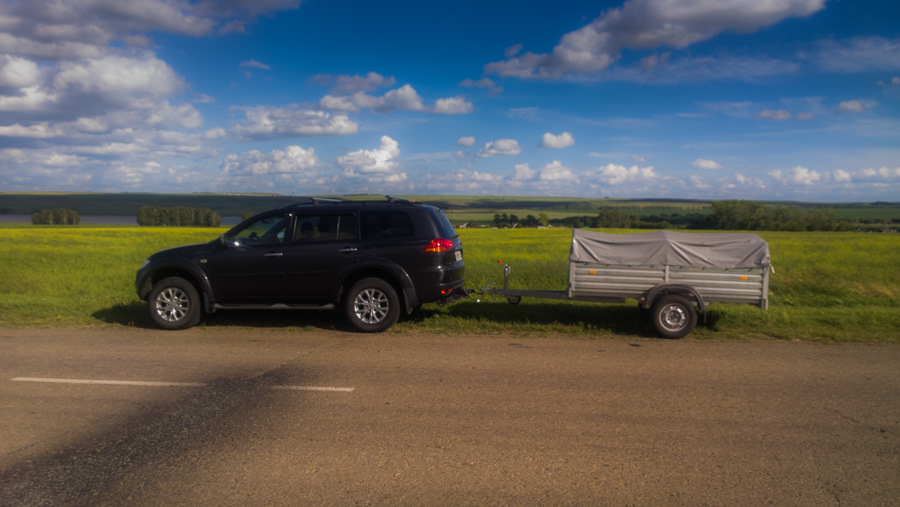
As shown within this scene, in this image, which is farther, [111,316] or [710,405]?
[111,316]

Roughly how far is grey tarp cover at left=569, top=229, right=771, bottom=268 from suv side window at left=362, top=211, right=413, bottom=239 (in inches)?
105

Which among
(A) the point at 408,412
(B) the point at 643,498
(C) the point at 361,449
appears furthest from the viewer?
(A) the point at 408,412

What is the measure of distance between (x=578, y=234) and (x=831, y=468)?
5.29m

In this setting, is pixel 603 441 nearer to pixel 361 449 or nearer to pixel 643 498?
pixel 643 498

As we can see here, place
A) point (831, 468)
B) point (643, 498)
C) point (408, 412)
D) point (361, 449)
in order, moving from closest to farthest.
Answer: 1. point (643, 498)
2. point (831, 468)
3. point (361, 449)
4. point (408, 412)

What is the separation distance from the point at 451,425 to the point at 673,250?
524 cm

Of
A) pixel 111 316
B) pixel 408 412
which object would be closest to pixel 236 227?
pixel 111 316

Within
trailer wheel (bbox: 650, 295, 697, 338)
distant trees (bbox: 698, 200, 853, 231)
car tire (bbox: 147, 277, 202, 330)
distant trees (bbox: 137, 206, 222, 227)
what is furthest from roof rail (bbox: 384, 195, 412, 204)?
distant trees (bbox: 698, 200, 853, 231)

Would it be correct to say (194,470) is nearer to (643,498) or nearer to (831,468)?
(643,498)

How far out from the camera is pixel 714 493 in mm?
3656

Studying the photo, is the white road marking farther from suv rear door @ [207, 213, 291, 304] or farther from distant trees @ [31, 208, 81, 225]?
distant trees @ [31, 208, 81, 225]

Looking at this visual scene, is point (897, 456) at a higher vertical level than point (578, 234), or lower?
lower

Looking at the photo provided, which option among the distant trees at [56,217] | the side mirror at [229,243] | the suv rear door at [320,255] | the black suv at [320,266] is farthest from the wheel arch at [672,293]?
the distant trees at [56,217]

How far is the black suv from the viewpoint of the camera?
8773mm
